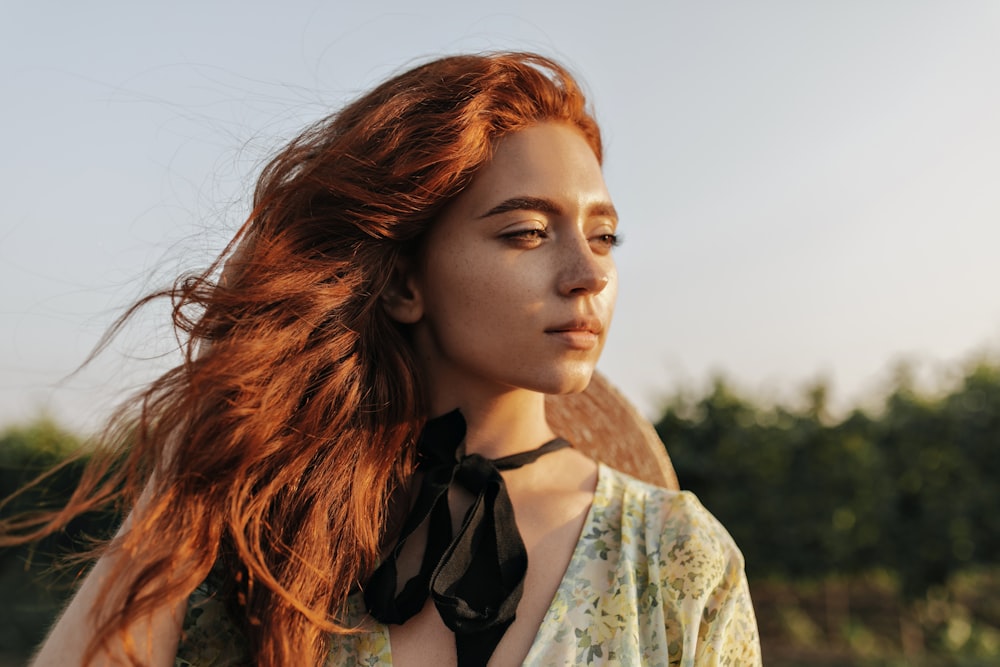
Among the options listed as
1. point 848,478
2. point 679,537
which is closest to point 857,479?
point 848,478

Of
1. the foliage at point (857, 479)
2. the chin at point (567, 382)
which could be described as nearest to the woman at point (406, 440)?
the chin at point (567, 382)

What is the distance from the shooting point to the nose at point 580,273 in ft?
6.28

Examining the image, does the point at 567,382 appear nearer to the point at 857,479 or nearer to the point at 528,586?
the point at 528,586

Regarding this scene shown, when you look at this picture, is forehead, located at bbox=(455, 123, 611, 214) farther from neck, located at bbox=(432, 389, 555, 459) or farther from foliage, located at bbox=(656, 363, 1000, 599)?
foliage, located at bbox=(656, 363, 1000, 599)

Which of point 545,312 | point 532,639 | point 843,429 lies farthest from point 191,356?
point 843,429

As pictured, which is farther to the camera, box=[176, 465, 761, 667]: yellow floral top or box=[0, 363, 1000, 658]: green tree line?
box=[0, 363, 1000, 658]: green tree line

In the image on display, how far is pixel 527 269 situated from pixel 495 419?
1.36ft

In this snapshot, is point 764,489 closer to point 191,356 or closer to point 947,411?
point 947,411

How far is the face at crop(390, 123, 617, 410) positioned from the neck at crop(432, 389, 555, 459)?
0.24ft

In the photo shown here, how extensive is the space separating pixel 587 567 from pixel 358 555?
0.52 m

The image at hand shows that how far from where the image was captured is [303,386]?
196 cm

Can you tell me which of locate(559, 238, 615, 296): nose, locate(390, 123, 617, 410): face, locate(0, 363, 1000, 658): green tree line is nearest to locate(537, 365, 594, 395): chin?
locate(390, 123, 617, 410): face

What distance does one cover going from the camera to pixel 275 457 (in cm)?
192

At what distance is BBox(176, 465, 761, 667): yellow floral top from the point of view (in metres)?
1.86
